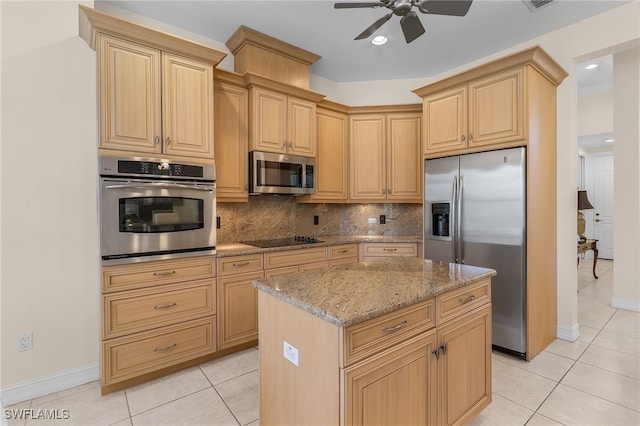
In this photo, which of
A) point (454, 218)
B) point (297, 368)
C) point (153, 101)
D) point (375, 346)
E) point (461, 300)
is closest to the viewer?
point (375, 346)

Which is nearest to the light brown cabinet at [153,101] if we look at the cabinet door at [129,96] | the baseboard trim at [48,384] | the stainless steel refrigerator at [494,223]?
the cabinet door at [129,96]

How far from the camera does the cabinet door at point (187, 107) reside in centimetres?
241

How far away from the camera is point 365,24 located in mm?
2898

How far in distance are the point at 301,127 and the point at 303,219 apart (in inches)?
46.1

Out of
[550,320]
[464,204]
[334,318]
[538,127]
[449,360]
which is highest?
[538,127]

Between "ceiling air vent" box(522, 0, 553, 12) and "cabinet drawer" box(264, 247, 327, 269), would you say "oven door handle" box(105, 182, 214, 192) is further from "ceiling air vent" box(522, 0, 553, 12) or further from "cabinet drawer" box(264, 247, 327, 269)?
"ceiling air vent" box(522, 0, 553, 12)

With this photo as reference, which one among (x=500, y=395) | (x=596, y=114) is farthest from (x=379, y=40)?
(x=596, y=114)

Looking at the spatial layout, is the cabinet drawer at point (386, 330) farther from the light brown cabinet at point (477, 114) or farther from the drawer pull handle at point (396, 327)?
the light brown cabinet at point (477, 114)

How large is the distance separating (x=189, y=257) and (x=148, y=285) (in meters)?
0.35

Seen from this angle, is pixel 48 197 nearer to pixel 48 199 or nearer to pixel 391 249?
pixel 48 199

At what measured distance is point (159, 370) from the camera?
2.35 meters

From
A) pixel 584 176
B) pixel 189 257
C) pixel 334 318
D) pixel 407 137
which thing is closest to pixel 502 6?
pixel 407 137

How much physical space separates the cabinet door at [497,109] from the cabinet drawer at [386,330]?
200 centimetres

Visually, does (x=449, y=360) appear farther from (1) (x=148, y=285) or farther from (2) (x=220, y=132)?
(2) (x=220, y=132)
